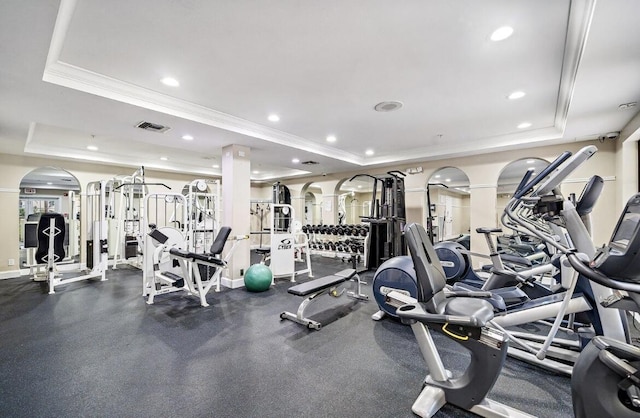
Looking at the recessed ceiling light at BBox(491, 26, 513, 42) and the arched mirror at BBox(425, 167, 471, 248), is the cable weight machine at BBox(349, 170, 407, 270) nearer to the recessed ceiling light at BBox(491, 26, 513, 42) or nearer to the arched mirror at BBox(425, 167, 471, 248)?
the arched mirror at BBox(425, 167, 471, 248)

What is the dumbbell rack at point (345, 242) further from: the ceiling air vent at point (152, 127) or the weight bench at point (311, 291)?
the ceiling air vent at point (152, 127)

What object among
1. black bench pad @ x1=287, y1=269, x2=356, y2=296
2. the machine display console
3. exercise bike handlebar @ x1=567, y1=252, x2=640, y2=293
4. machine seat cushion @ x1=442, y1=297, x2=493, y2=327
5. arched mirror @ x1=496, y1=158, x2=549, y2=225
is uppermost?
arched mirror @ x1=496, y1=158, x2=549, y2=225

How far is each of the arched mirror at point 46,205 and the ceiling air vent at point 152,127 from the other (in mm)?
3494

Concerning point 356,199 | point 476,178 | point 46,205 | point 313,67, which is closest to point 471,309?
point 313,67

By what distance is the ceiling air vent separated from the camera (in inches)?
155

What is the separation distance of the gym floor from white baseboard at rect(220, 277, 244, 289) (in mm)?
1017

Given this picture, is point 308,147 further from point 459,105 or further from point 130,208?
point 130,208

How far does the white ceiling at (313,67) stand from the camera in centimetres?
203

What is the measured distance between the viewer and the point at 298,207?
9727 mm

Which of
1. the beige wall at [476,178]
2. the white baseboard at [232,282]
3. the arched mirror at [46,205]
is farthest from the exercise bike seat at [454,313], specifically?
the arched mirror at [46,205]

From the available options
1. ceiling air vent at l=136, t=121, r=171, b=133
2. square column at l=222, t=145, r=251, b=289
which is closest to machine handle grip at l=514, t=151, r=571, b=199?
square column at l=222, t=145, r=251, b=289

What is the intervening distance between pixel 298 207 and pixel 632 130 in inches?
309

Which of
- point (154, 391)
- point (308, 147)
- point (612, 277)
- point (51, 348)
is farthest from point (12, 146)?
Result: point (612, 277)

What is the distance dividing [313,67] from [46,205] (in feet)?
35.7
